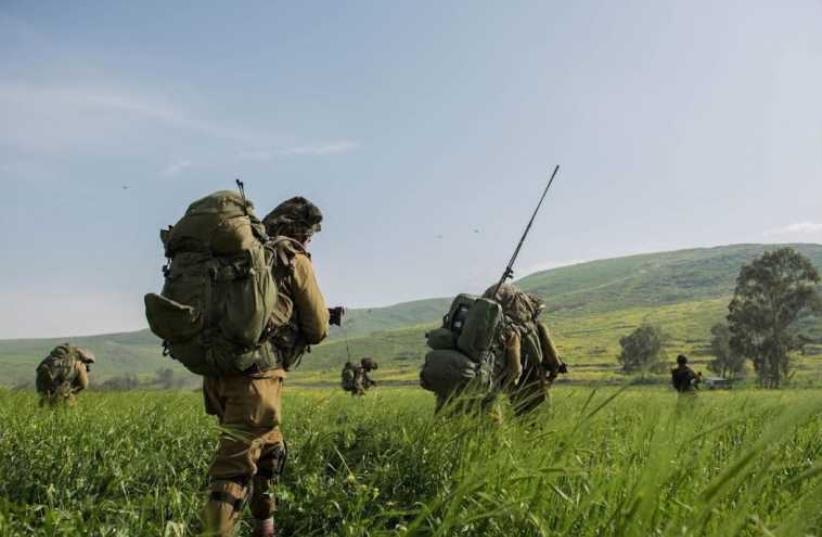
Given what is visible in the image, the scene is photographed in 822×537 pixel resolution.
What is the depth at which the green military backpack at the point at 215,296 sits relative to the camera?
4121 millimetres

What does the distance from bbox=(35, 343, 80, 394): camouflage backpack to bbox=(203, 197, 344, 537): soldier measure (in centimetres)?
976

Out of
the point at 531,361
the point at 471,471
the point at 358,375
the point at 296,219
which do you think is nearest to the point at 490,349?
the point at 531,361

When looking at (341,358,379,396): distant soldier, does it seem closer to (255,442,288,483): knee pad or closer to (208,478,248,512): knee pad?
(255,442,288,483): knee pad

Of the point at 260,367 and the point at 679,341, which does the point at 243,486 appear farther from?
the point at 679,341

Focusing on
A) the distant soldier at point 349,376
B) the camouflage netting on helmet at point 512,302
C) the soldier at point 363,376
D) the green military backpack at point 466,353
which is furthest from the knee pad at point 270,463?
the distant soldier at point 349,376

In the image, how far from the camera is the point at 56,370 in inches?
523

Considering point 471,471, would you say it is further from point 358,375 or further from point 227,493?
point 358,375

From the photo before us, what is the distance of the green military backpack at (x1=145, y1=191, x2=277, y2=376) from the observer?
162 inches

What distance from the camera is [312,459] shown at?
5336 mm

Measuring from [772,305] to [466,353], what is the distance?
85.1 meters

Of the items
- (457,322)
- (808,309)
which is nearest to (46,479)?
(457,322)

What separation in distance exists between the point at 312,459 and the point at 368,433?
727 mm

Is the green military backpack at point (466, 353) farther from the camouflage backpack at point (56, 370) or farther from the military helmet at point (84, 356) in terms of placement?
the military helmet at point (84, 356)

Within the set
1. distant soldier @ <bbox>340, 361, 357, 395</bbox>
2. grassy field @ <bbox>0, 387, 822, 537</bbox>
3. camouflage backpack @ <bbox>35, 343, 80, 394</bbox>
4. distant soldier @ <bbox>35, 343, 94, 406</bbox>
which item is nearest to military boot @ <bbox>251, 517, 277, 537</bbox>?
grassy field @ <bbox>0, 387, 822, 537</bbox>
